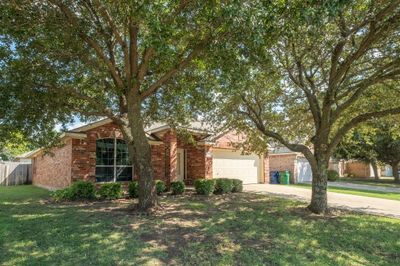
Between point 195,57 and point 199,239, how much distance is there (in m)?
4.75

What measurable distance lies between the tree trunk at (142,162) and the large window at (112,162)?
5715mm

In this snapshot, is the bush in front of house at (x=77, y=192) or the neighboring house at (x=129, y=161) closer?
the bush in front of house at (x=77, y=192)

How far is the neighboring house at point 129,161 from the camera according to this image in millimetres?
14117

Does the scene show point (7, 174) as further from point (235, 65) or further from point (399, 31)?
point (399, 31)

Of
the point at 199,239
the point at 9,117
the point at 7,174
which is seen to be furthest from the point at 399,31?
the point at 7,174

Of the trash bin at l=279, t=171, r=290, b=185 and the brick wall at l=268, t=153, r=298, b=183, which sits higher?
the brick wall at l=268, t=153, r=298, b=183

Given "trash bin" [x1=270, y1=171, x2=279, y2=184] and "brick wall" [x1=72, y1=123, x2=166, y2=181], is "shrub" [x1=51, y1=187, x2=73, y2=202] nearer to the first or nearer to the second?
"brick wall" [x1=72, y1=123, x2=166, y2=181]

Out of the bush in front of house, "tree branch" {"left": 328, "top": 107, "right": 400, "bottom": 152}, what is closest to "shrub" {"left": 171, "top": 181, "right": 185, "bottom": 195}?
the bush in front of house

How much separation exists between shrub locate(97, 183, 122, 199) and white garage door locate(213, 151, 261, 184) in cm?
813

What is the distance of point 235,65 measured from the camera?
676cm

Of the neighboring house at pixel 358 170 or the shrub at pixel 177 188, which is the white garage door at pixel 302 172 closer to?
the neighboring house at pixel 358 170

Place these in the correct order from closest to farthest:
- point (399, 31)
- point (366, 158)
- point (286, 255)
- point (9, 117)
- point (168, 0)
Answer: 1. point (168, 0)
2. point (286, 255)
3. point (399, 31)
4. point (9, 117)
5. point (366, 158)

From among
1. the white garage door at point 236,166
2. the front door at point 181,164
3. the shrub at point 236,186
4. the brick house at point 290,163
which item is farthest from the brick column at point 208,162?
the brick house at point 290,163

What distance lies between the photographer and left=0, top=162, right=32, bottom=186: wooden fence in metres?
23.0
